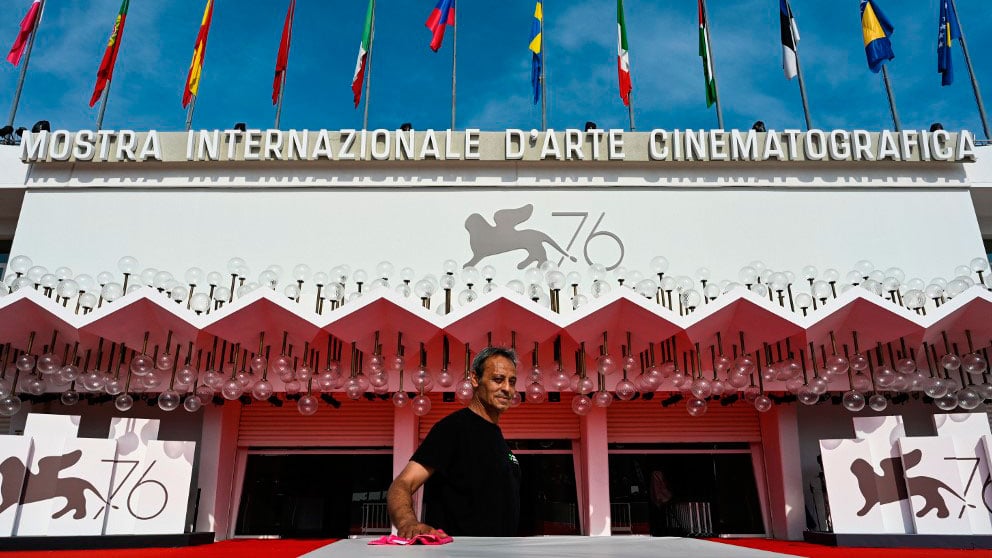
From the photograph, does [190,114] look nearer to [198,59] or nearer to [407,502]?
[198,59]

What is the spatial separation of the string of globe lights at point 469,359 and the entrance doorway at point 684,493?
3.83ft

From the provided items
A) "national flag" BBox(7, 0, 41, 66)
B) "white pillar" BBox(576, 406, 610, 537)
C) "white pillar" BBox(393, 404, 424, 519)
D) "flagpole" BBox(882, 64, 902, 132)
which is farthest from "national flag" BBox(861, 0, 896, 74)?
"national flag" BBox(7, 0, 41, 66)

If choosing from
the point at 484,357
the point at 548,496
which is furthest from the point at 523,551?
the point at 548,496

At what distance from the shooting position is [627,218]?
11156 mm

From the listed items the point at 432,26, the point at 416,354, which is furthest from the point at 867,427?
the point at 432,26

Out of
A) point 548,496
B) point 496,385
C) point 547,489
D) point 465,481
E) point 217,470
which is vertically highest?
point 496,385

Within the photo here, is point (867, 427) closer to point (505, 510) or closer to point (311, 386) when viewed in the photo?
point (505, 510)

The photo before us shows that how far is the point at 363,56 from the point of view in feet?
44.1

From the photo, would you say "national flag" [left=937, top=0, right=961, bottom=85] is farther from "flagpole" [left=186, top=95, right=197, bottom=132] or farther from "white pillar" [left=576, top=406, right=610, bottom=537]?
"flagpole" [left=186, top=95, right=197, bottom=132]

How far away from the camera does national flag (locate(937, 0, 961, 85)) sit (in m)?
12.7

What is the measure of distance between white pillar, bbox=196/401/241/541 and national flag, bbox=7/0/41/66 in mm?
8715

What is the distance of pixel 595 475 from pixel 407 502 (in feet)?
22.7

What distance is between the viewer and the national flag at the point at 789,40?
13109mm

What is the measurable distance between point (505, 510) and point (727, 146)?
965 centimetres
